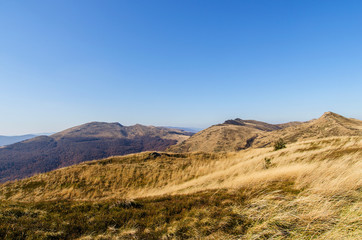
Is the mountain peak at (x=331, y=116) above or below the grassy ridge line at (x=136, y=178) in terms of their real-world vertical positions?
above

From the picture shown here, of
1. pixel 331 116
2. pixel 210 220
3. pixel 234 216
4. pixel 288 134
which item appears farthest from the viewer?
pixel 331 116

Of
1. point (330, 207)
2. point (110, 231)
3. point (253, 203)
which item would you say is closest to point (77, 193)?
point (110, 231)

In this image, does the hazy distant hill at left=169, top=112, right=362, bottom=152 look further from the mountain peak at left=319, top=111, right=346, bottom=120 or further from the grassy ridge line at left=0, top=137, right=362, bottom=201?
the grassy ridge line at left=0, top=137, right=362, bottom=201

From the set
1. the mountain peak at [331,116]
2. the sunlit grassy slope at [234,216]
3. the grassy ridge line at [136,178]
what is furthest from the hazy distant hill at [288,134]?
the sunlit grassy slope at [234,216]

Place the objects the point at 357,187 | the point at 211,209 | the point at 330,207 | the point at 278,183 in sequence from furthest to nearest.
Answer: the point at 278,183, the point at 211,209, the point at 357,187, the point at 330,207

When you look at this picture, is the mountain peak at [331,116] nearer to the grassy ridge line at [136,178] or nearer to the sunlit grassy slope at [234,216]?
the grassy ridge line at [136,178]

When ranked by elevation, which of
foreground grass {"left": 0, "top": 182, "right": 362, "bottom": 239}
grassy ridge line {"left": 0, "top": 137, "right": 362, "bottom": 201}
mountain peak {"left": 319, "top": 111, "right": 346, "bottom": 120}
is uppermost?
mountain peak {"left": 319, "top": 111, "right": 346, "bottom": 120}

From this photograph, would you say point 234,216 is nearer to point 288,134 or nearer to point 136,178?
point 136,178

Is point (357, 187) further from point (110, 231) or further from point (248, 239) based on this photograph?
point (110, 231)

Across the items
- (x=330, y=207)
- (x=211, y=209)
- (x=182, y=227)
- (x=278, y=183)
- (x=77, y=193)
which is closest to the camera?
(x=330, y=207)

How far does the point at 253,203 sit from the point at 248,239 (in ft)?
5.96

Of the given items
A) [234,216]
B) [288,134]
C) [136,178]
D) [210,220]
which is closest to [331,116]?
[288,134]

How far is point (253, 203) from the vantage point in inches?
209

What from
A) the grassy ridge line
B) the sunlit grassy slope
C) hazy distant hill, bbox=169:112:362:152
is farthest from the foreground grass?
hazy distant hill, bbox=169:112:362:152
